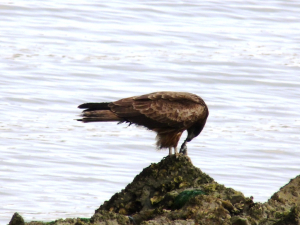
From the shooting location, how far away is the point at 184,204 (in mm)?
5281

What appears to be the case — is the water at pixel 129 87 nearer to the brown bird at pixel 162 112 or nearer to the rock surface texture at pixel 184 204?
the brown bird at pixel 162 112

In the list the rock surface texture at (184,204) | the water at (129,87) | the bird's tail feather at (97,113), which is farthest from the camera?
the water at (129,87)

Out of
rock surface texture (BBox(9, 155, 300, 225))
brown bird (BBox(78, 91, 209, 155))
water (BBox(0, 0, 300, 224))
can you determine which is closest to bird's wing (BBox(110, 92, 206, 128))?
brown bird (BBox(78, 91, 209, 155))

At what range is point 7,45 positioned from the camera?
16.3 m

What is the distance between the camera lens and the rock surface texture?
5004 millimetres

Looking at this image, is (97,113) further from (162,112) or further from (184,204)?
(184,204)

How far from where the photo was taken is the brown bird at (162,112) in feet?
24.3

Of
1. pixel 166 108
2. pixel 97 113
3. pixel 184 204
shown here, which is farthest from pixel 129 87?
pixel 184 204

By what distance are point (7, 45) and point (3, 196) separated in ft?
26.6

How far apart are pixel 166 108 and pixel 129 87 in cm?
645

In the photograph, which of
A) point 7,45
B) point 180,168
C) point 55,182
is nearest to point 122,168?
point 55,182

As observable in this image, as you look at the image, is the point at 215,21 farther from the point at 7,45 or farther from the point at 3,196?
the point at 3,196

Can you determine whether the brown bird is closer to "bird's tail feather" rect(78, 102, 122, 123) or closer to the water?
"bird's tail feather" rect(78, 102, 122, 123)

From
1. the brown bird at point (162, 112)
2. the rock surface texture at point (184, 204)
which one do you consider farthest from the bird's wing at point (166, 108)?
the rock surface texture at point (184, 204)
